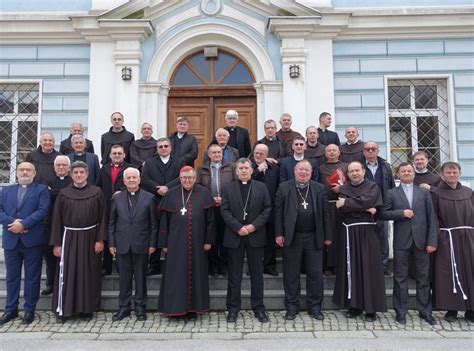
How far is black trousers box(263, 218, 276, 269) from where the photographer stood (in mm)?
5734

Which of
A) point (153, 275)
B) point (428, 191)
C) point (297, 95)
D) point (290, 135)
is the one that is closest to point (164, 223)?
point (153, 275)

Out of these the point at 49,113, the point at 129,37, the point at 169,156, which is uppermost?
the point at 129,37

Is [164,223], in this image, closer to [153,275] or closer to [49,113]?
[153,275]

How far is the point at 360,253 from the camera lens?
5152 millimetres

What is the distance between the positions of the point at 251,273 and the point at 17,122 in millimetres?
5798

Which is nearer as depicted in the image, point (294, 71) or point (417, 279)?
point (417, 279)

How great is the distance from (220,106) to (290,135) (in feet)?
6.80

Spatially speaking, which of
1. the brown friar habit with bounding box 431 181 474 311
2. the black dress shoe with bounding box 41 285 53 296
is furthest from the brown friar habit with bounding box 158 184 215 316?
the brown friar habit with bounding box 431 181 474 311

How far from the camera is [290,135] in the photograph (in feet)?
21.9

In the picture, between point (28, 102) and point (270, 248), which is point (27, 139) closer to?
point (28, 102)

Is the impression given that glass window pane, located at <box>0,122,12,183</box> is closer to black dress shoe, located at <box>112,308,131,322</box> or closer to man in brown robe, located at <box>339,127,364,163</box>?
black dress shoe, located at <box>112,308,131,322</box>

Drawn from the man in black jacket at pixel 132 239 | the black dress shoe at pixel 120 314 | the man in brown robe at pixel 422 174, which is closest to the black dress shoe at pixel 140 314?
the man in black jacket at pixel 132 239

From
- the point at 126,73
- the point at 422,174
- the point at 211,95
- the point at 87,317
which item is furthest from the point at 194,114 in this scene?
the point at 87,317

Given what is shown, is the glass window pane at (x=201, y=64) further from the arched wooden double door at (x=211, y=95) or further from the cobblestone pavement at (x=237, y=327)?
the cobblestone pavement at (x=237, y=327)
